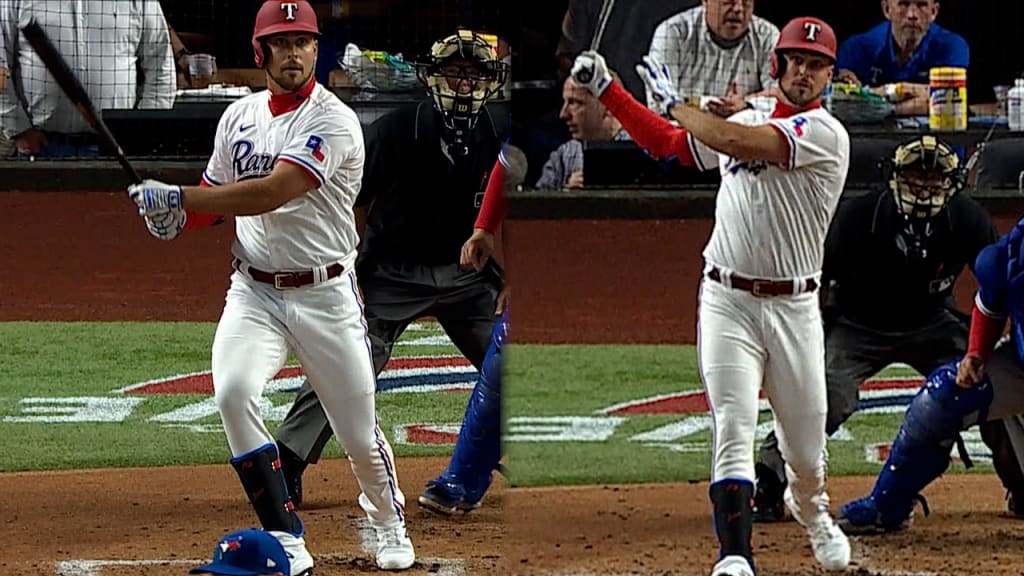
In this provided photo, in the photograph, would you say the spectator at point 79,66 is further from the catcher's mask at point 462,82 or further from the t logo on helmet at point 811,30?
the t logo on helmet at point 811,30

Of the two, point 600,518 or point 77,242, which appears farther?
point 77,242

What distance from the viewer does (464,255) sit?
3.87 metres

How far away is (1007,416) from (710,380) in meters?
1.06

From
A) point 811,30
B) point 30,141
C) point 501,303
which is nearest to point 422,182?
point 501,303

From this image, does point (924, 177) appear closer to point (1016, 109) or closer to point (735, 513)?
point (1016, 109)

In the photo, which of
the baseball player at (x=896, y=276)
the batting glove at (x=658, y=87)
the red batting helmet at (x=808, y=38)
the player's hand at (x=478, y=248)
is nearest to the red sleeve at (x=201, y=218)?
the player's hand at (x=478, y=248)

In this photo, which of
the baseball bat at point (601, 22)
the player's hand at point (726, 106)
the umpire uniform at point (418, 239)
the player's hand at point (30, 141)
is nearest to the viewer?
the player's hand at point (726, 106)

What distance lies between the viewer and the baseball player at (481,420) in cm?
385

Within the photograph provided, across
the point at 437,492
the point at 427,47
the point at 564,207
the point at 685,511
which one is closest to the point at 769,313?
the point at 564,207

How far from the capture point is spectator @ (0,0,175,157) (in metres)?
5.08

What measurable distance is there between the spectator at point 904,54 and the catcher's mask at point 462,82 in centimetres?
97

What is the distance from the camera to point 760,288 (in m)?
3.26

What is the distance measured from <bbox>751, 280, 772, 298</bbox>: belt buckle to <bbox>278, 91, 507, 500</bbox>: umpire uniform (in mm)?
1032

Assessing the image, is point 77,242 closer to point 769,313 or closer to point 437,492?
point 437,492
